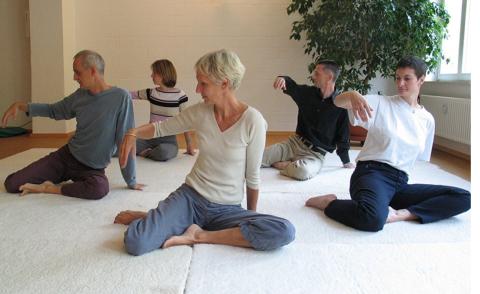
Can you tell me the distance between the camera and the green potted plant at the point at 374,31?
4.20 metres

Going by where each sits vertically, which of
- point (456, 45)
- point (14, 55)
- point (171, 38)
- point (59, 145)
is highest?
point (171, 38)

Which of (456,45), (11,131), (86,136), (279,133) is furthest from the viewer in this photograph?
(279,133)

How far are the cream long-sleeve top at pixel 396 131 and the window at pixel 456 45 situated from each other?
2.30 meters

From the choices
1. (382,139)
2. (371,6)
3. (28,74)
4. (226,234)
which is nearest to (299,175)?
(382,139)

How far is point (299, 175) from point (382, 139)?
0.93m

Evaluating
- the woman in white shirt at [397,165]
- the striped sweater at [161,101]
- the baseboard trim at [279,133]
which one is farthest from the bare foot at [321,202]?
the baseboard trim at [279,133]

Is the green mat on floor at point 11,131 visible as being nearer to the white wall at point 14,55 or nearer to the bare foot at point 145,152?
the white wall at point 14,55

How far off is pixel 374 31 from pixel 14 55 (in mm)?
4235

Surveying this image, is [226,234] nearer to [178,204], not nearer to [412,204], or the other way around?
[178,204]

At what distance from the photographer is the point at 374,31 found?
14.1ft

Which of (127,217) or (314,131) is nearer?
(127,217)

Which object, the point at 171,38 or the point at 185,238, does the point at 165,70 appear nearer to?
the point at 171,38

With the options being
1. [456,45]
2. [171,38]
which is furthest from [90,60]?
[456,45]

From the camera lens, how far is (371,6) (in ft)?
13.9
